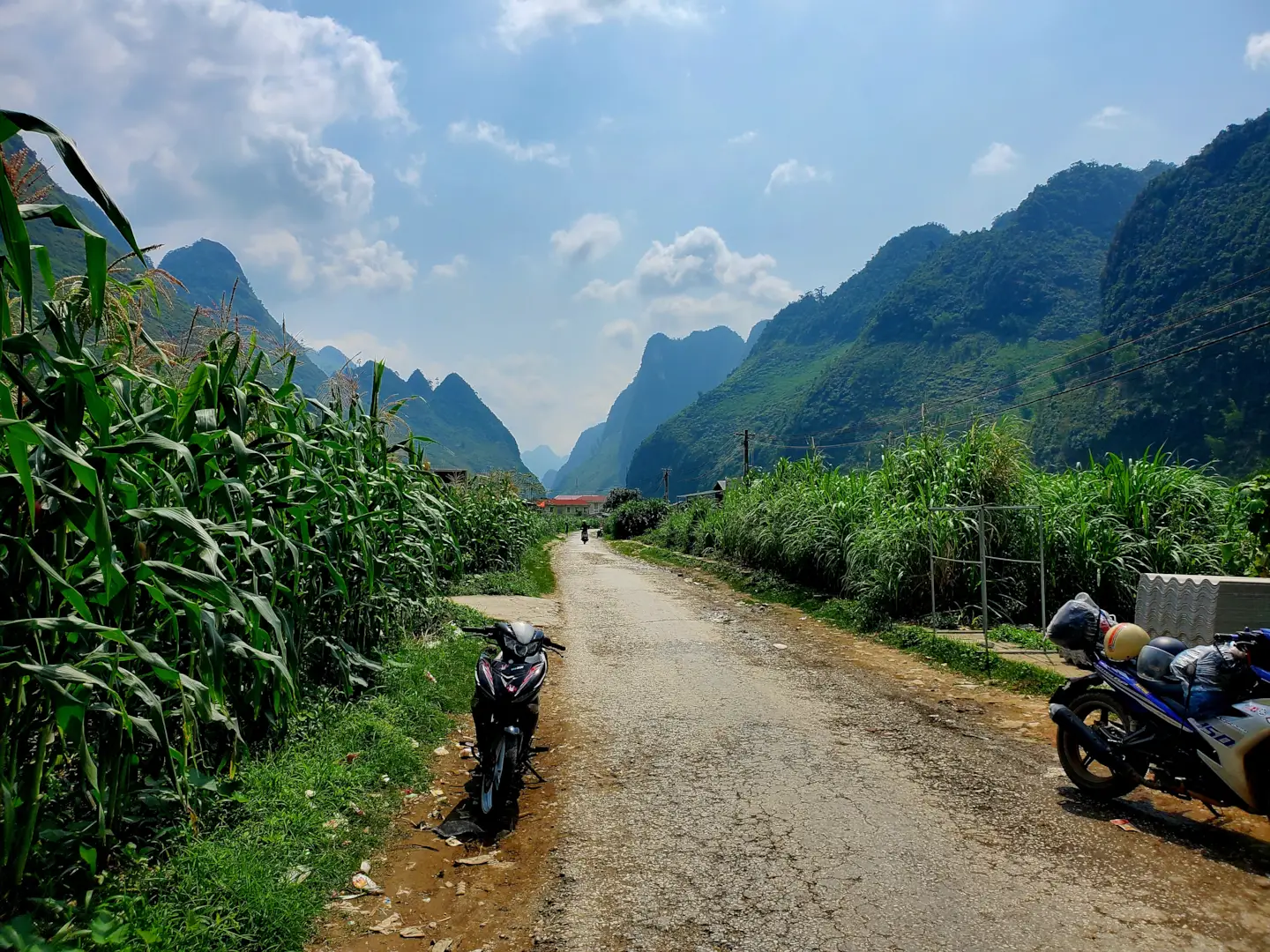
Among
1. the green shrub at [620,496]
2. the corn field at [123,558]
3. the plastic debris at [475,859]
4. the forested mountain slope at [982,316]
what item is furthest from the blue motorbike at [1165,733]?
the forested mountain slope at [982,316]

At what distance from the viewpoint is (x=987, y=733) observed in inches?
225

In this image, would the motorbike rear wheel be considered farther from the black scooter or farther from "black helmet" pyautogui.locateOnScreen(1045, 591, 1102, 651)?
the black scooter

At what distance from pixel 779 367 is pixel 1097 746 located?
131 m

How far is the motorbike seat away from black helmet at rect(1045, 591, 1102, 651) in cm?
55


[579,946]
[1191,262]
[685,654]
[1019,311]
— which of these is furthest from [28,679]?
[1019,311]

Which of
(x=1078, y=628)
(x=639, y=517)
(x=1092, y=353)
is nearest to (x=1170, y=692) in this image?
(x=1078, y=628)

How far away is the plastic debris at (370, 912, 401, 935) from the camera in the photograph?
3.15m

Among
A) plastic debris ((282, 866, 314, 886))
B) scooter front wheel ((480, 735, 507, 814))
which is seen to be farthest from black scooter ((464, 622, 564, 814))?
plastic debris ((282, 866, 314, 886))

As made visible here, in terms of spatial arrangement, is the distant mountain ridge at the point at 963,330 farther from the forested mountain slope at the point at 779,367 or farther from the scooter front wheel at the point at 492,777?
the scooter front wheel at the point at 492,777

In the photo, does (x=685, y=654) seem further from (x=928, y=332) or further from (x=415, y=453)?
(x=928, y=332)

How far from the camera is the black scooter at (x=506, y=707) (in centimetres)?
426

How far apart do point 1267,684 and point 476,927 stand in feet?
13.0

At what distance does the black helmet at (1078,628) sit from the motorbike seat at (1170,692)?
1.81 feet

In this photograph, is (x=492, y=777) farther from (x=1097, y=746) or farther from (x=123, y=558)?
(x=1097, y=746)
